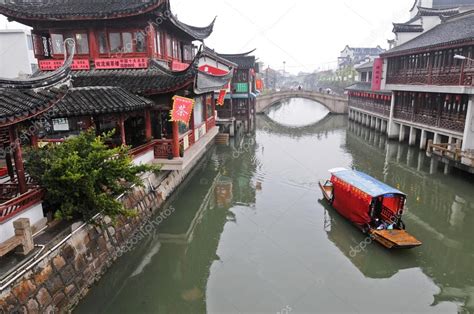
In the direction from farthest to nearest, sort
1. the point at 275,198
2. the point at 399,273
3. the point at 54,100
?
the point at 275,198, the point at 399,273, the point at 54,100

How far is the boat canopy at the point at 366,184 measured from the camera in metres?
11.3

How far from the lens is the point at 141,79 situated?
1361cm

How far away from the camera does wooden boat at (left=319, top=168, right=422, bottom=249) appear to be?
1073cm

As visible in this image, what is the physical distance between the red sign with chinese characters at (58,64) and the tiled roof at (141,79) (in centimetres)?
23

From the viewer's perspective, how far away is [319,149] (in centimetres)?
2811

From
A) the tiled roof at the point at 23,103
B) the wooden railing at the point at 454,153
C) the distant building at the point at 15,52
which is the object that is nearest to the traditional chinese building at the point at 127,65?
the tiled roof at the point at 23,103

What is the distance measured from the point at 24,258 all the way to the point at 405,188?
1716cm

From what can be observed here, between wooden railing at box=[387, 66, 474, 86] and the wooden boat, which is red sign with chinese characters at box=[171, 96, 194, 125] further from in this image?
wooden railing at box=[387, 66, 474, 86]

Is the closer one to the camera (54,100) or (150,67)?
(54,100)

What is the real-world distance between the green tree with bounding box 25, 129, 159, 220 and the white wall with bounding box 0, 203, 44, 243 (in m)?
0.32

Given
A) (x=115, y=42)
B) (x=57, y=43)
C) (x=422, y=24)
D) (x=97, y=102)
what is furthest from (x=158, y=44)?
(x=422, y=24)

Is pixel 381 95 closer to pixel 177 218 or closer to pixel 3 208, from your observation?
pixel 177 218

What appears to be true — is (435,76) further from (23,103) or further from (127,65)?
(23,103)

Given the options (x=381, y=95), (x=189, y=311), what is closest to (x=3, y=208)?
(x=189, y=311)
